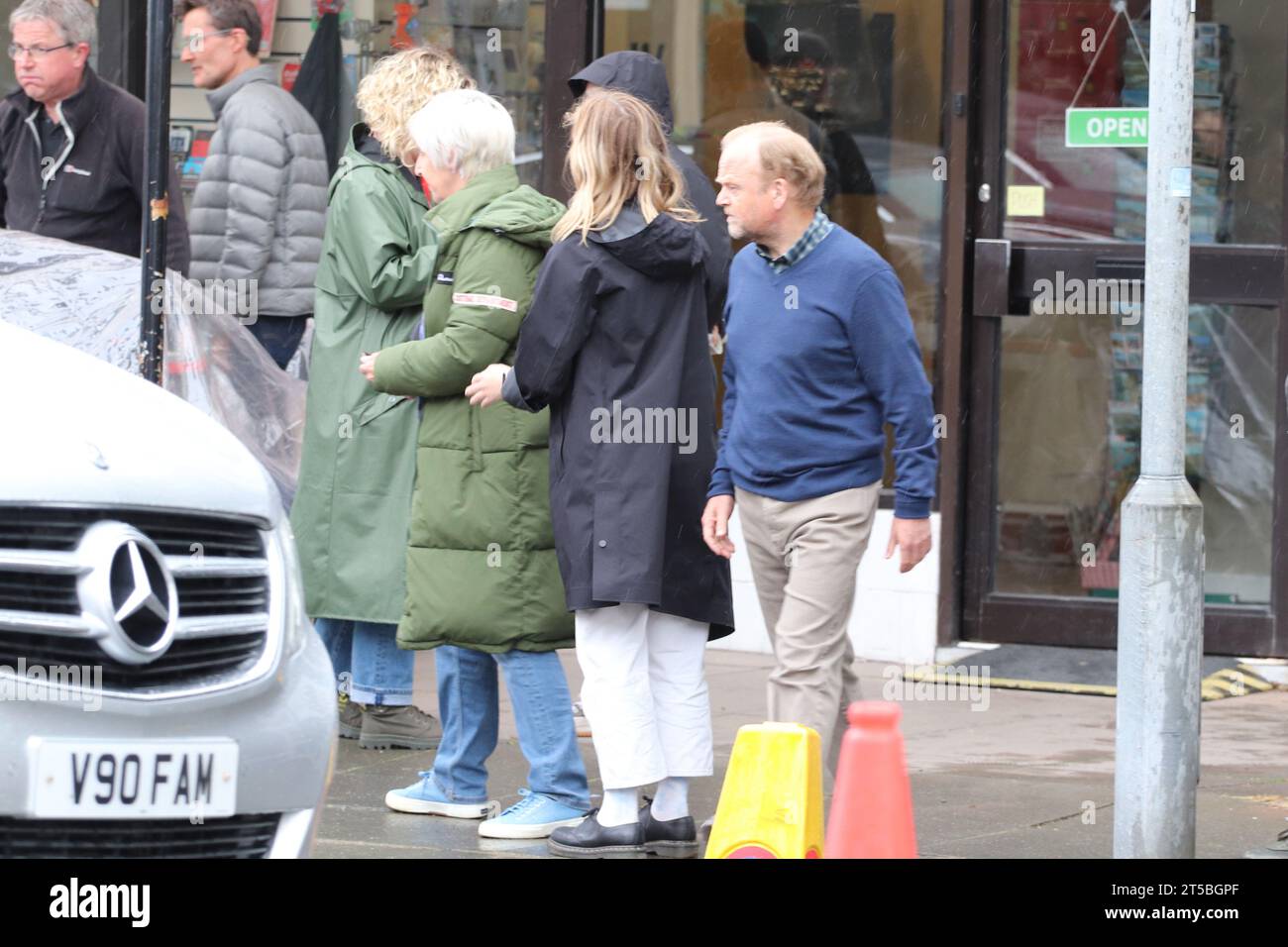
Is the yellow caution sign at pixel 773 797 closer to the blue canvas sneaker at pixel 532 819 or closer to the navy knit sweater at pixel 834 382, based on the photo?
the navy knit sweater at pixel 834 382

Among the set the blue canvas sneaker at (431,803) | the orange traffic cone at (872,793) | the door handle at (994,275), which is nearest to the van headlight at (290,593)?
the orange traffic cone at (872,793)

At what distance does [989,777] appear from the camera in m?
6.67

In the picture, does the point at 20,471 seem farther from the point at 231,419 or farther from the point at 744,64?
Result: the point at 744,64

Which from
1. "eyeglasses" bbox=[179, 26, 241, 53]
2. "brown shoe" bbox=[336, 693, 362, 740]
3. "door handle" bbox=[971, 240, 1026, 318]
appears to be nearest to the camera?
"brown shoe" bbox=[336, 693, 362, 740]

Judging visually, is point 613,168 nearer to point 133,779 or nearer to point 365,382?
point 365,382

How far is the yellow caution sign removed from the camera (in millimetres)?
4578

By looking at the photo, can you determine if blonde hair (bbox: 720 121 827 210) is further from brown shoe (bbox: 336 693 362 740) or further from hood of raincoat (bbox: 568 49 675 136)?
brown shoe (bbox: 336 693 362 740)

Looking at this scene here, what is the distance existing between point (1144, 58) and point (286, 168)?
11.0 feet

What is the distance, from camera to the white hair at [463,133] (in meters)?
6.02

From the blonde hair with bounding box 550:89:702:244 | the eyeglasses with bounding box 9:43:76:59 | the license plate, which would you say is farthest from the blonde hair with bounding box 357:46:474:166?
the license plate

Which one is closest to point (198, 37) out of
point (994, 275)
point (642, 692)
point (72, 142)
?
point (72, 142)

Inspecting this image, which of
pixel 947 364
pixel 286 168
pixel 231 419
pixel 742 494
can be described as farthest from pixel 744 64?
pixel 742 494

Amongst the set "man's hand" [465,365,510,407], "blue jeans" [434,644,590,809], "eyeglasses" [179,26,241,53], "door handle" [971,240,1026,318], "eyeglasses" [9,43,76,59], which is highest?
"eyeglasses" [179,26,241,53]

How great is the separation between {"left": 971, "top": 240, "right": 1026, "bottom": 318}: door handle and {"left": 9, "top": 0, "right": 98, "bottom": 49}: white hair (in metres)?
3.51
